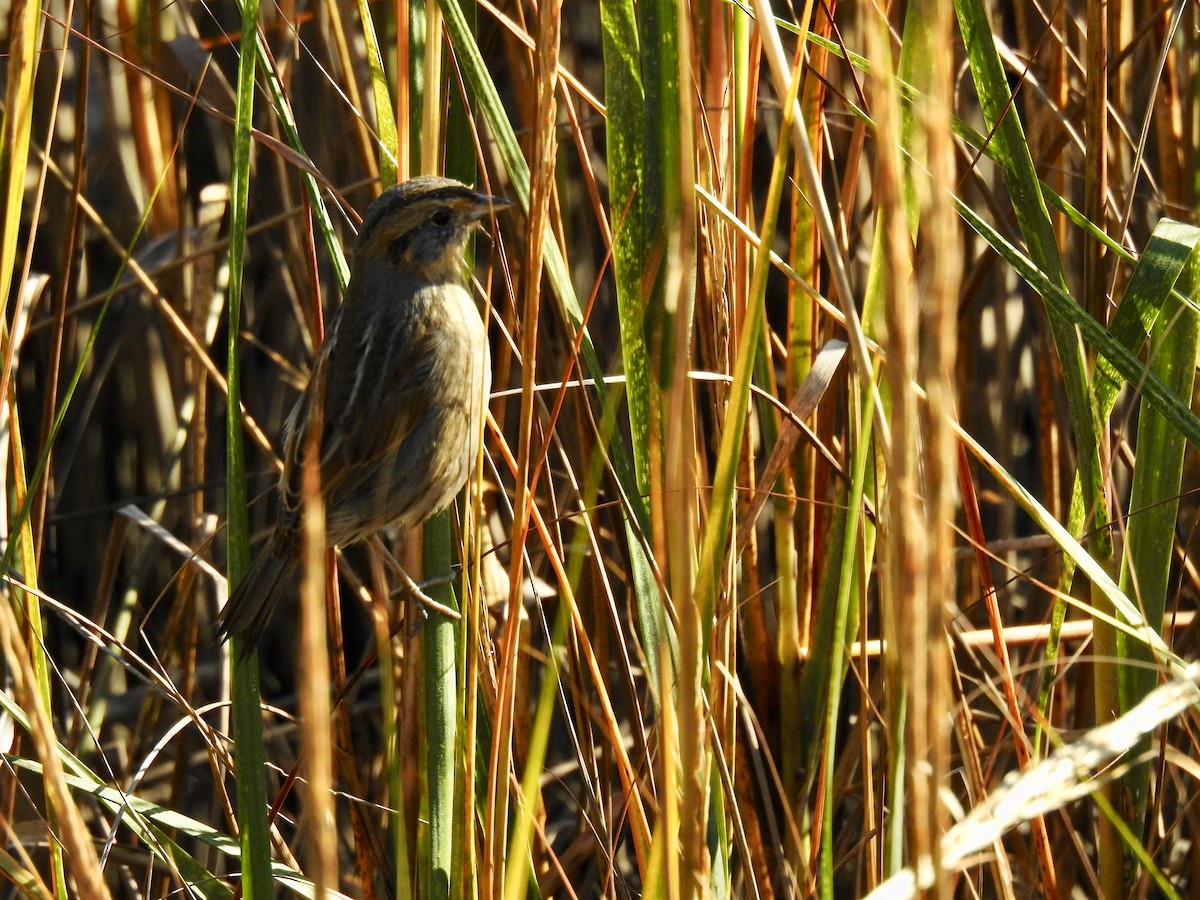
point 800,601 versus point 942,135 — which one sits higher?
point 942,135

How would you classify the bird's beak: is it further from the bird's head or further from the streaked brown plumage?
the streaked brown plumage

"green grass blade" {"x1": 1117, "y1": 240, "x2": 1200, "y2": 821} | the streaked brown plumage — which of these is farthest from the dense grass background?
the streaked brown plumage

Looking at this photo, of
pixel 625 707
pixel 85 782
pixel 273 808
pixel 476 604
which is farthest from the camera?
pixel 625 707

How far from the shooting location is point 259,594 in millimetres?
2121

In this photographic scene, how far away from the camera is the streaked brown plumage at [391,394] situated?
2287 mm

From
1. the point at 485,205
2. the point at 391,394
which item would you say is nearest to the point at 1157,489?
the point at 485,205

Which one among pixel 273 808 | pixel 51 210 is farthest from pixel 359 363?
pixel 51 210

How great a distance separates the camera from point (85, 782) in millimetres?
1689

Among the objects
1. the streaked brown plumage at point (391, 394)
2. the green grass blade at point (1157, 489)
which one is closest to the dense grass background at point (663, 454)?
the green grass blade at point (1157, 489)

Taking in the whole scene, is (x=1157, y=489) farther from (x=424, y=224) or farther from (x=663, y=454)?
(x=424, y=224)

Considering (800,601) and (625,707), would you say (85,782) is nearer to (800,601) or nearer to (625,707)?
(800,601)

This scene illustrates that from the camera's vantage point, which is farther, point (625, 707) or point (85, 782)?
point (625, 707)

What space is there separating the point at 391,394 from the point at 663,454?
1003 millimetres

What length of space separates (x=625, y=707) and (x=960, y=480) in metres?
1.25
